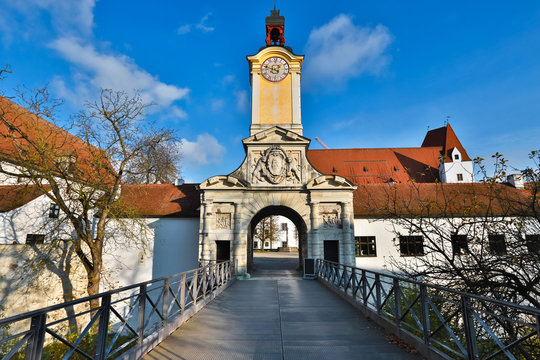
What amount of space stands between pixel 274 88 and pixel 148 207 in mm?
11887

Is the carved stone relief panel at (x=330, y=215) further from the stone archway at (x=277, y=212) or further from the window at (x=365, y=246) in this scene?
the window at (x=365, y=246)

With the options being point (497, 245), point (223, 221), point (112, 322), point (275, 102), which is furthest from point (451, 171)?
point (112, 322)

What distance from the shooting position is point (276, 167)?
63.0 ft

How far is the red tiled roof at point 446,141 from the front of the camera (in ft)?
117

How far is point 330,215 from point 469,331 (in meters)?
14.8

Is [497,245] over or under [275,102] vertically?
under

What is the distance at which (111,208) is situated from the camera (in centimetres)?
1502

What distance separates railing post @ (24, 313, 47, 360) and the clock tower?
62.6 feet

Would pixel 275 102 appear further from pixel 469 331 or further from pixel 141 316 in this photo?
pixel 469 331

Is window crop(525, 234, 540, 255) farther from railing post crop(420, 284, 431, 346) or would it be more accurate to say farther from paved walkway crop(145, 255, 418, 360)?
paved walkway crop(145, 255, 418, 360)

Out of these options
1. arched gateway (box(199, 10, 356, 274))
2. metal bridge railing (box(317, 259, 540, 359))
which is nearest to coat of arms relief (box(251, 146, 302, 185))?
arched gateway (box(199, 10, 356, 274))

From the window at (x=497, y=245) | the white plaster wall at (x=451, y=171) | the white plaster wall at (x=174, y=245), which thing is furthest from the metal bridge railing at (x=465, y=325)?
the white plaster wall at (x=451, y=171)

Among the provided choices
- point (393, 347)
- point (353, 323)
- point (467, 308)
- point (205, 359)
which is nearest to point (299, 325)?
point (353, 323)

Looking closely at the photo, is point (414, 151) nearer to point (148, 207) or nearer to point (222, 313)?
point (148, 207)
